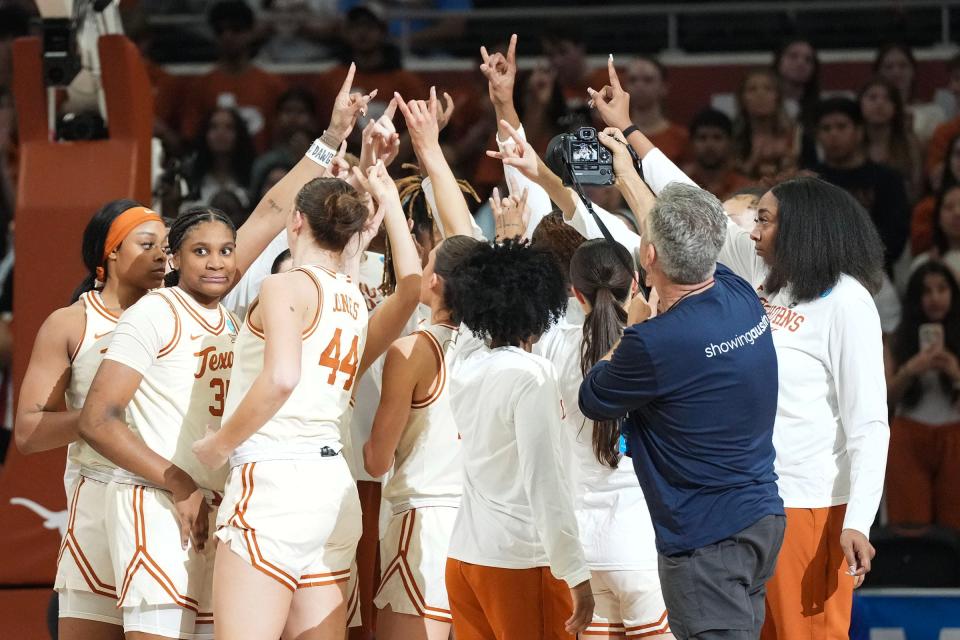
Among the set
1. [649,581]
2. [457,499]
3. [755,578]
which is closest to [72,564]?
[457,499]

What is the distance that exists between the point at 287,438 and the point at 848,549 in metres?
1.58

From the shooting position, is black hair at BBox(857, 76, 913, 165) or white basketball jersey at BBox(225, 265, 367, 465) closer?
white basketball jersey at BBox(225, 265, 367, 465)

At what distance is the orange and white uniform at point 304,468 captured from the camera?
372cm

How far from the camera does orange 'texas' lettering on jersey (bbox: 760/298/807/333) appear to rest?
13.0 ft

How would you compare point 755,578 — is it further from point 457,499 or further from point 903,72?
point 903,72

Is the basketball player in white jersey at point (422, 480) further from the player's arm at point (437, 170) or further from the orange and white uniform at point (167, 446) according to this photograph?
the orange and white uniform at point (167, 446)

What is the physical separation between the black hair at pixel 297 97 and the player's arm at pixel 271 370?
17.5 ft

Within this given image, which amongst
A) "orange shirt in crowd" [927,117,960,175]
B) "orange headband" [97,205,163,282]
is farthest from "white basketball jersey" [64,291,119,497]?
"orange shirt in crowd" [927,117,960,175]

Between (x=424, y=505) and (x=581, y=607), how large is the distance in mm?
766

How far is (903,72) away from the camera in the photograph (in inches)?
350

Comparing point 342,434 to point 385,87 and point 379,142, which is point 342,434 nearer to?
point 379,142

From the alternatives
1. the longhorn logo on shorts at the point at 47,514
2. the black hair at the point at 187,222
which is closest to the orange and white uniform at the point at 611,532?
the black hair at the point at 187,222

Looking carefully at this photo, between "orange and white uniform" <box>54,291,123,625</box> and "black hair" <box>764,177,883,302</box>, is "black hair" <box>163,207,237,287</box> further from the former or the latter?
"black hair" <box>764,177,883,302</box>

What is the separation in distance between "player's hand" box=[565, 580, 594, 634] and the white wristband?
5.93ft
